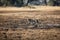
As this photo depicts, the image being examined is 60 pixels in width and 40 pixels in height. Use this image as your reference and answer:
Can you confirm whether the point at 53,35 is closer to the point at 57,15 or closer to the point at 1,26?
the point at 57,15

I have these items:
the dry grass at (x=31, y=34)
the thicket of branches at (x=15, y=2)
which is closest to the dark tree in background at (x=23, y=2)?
the thicket of branches at (x=15, y=2)

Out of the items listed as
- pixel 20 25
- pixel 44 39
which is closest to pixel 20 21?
pixel 20 25

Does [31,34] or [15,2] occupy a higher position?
[15,2]

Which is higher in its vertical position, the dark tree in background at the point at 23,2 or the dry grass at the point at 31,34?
the dark tree in background at the point at 23,2

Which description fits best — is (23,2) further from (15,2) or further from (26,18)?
(26,18)

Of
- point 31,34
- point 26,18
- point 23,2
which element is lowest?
point 31,34

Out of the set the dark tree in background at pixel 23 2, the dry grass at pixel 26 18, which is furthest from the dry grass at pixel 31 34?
the dark tree in background at pixel 23 2

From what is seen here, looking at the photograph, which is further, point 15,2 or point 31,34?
point 15,2

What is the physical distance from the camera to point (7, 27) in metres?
2.50

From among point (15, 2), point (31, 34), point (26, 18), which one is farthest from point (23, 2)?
point (31, 34)

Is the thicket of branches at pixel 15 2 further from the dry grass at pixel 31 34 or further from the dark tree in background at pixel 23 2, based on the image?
the dry grass at pixel 31 34

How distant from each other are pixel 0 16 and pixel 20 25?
0.39 m

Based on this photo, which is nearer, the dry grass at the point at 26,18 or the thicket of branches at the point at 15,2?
the dry grass at the point at 26,18

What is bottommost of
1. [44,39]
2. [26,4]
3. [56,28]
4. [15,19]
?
[44,39]
